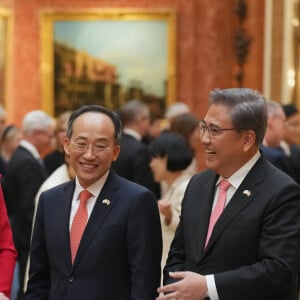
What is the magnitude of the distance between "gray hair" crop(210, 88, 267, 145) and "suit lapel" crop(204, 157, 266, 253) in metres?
0.17

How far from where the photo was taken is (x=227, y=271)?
395 cm

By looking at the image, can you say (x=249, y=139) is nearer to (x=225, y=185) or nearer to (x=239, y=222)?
(x=225, y=185)

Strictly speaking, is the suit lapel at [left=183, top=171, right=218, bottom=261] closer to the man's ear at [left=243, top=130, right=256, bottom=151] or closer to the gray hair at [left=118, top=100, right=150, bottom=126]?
the man's ear at [left=243, top=130, right=256, bottom=151]

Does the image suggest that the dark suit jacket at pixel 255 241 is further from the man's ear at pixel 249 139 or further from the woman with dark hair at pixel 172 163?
the woman with dark hair at pixel 172 163

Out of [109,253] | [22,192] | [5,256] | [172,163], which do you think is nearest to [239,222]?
[109,253]

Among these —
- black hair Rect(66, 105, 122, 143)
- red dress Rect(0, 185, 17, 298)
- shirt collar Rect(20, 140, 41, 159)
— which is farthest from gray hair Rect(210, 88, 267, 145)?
shirt collar Rect(20, 140, 41, 159)


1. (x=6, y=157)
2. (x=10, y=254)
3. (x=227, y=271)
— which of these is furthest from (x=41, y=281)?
(x=6, y=157)

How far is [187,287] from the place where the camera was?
388cm

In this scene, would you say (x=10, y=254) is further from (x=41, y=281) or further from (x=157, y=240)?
(x=157, y=240)

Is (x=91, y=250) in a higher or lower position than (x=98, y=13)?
lower

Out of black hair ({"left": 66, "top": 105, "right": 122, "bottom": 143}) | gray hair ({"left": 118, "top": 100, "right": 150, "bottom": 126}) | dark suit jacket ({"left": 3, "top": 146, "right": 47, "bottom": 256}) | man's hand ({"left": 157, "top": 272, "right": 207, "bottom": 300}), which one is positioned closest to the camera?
man's hand ({"left": 157, "top": 272, "right": 207, "bottom": 300})

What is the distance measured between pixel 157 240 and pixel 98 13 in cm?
1027

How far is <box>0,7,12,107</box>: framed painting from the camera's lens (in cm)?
1355

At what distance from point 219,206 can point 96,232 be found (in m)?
0.64
